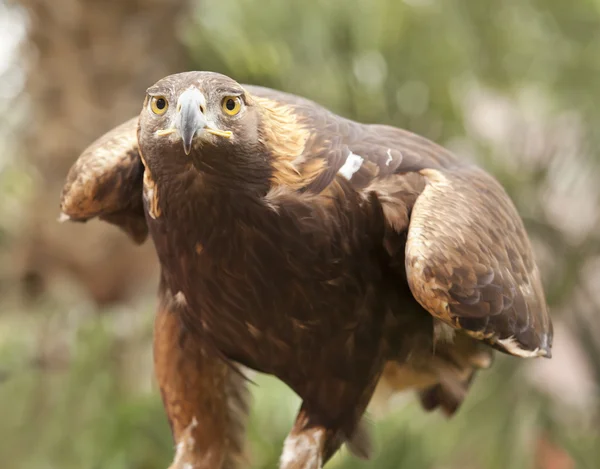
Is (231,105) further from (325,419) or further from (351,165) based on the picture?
(325,419)

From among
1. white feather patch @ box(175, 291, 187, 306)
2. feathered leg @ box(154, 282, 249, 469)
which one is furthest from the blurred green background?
white feather patch @ box(175, 291, 187, 306)

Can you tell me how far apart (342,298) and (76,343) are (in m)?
2.06

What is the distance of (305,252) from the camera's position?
1079 mm

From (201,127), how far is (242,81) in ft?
6.20

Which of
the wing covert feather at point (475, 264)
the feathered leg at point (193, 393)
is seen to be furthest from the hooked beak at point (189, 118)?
the feathered leg at point (193, 393)

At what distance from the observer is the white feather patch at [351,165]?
3.65ft

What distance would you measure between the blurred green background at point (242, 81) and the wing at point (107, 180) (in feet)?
4.89

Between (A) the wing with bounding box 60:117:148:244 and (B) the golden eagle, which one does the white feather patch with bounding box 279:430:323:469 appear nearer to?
(B) the golden eagle

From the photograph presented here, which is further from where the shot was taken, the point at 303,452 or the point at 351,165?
the point at 303,452

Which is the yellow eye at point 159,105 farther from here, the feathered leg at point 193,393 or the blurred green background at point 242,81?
the blurred green background at point 242,81

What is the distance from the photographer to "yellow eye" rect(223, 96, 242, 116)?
967mm

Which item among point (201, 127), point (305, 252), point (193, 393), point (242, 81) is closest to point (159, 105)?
point (201, 127)

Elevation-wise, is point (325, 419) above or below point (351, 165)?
below

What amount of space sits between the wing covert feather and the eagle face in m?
0.25
